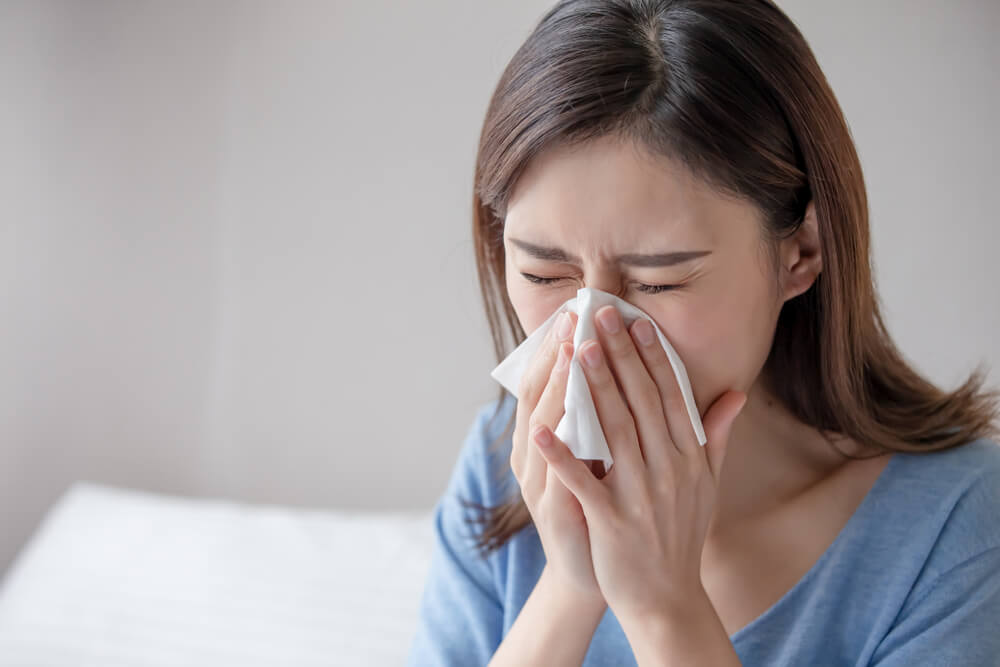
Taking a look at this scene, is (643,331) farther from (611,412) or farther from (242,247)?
(242,247)

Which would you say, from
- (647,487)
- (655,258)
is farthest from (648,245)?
(647,487)

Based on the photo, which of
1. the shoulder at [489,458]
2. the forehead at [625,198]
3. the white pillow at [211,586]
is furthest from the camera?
the white pillow at [211,586]

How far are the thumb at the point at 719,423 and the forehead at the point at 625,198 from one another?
18 cm

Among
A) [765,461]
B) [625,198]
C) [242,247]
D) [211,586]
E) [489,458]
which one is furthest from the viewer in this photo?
[242,247]

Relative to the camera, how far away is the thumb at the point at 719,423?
0.87m

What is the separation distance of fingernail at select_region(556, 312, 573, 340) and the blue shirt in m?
0.38

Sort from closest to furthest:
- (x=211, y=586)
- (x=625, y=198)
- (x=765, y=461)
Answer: (x=625, y=198), (x=765, y=461), (x=211, y=586)

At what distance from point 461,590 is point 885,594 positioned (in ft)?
1.62

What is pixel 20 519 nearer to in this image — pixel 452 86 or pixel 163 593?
pixel 163 593

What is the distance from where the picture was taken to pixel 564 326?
2.67 ft

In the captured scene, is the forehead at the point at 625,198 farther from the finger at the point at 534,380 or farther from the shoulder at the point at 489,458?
the shoulder at the point at 489,458

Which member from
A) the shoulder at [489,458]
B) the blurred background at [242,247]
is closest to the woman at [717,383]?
the shoulder at [489,458]

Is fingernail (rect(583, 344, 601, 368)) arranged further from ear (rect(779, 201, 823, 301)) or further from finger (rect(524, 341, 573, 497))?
ear (rect(779, 201, 823, 301))

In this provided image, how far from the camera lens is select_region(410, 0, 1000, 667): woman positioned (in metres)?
0.78
